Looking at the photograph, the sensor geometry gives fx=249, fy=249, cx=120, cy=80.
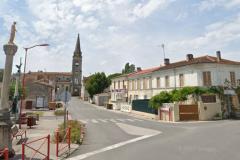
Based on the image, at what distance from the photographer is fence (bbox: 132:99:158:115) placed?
34.0 m

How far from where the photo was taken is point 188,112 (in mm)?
28438

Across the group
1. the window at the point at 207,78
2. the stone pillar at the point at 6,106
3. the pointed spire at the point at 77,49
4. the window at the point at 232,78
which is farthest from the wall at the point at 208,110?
the pointed spire at the point at 77,49

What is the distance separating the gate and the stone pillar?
21.9 metres

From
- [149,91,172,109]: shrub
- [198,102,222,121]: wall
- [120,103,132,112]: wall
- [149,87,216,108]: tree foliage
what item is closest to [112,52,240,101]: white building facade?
[149,87,216,108]: tree foliage

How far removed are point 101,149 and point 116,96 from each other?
45214 mm

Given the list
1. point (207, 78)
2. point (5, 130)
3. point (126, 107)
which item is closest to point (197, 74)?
point (207, 78)

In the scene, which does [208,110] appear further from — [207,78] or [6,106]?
[6,106]

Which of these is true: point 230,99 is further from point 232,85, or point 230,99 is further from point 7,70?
point 7,70

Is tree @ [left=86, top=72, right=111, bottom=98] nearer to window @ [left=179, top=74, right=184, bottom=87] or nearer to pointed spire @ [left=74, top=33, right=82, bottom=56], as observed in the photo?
window @ [left=179, top=74, right=184, bottom=87]

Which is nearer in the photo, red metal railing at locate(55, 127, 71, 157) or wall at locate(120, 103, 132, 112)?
red metal railing at locate(55, 127, 71, 157)

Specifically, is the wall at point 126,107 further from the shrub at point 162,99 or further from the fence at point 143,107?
the shrub at point 162,99

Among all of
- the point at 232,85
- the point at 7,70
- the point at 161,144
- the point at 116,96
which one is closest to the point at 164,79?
the point at 232,85

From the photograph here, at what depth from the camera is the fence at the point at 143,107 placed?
3397 centimetres

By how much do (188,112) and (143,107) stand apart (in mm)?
9736
